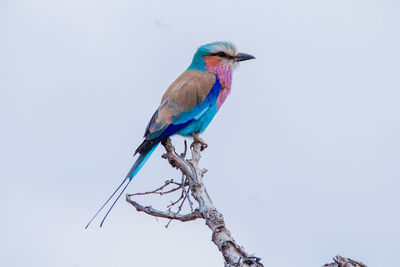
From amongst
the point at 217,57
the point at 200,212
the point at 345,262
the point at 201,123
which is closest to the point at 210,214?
the point at 200,212

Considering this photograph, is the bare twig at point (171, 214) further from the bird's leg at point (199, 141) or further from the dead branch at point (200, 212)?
the bird's leg at point (199, 141)

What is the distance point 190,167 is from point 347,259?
4.65ft

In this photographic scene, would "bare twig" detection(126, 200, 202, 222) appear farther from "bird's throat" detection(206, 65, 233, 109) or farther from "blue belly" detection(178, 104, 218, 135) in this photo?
"bird's throat" detection(206, 65, 233, 109)

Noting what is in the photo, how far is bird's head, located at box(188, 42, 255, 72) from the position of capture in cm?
605

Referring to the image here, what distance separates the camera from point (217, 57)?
607 centimetres

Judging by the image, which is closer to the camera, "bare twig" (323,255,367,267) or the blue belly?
"bare twig" (323,255,367,267)

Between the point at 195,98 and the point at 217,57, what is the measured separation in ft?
2.23

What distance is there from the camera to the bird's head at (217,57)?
6.05 meters

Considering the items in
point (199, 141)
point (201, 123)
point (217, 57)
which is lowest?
point (199, 141)

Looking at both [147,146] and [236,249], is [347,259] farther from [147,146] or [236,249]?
[147,146]

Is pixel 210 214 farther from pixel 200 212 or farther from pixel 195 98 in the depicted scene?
pixel 195 98

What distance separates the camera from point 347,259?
3193 millimetres

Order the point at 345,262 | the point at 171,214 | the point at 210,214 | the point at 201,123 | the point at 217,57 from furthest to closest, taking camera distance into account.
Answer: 1. the point at 217,57
2. the point at 201,123
3. the point at 171,214
4. the point at 210,214
5. the point at 345,262

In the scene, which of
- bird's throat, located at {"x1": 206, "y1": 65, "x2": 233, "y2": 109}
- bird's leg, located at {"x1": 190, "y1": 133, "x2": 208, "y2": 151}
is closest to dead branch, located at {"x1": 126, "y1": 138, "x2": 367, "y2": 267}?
bird's leg, located at {"x1": 190, "y1": 133, "x2": 208, "y2": 151}
